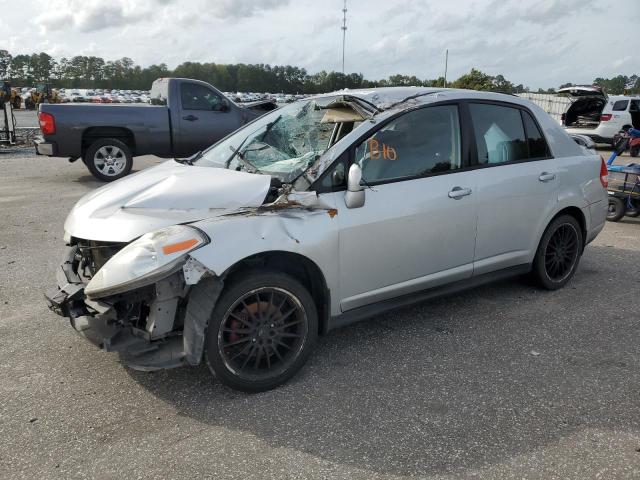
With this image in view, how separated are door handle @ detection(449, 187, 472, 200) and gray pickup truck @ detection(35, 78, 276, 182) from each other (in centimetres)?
720

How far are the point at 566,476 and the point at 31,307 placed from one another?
160 inches

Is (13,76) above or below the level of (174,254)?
above

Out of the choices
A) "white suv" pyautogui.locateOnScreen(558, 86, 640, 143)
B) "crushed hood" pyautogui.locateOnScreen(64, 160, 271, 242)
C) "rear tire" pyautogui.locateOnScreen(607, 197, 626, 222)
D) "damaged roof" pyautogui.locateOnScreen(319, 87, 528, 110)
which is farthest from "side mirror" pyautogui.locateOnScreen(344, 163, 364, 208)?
"white suv" pyautogui.locateOnScreen(558, 86, 640, 143)

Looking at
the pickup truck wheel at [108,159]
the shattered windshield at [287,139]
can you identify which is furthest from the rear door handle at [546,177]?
the pickup truck wheel at [108,159]

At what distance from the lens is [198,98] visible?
10.7 m

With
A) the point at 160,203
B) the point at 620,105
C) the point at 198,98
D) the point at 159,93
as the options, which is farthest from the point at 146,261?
the point at 620,105

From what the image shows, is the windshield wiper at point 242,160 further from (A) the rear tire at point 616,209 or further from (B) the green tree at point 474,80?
(B) the green tree at point 474,80

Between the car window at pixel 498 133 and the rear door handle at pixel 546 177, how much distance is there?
0.20 m

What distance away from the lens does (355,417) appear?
113 inches

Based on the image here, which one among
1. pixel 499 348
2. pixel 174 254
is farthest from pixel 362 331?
pixel 174 254

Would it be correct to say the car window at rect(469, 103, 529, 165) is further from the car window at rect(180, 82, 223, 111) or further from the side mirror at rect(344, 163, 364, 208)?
the car window at rect(180, 82, 223, 111)

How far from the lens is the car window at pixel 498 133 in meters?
4.09

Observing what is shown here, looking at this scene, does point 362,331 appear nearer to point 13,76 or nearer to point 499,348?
point 499,348

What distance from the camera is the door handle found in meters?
3.78
